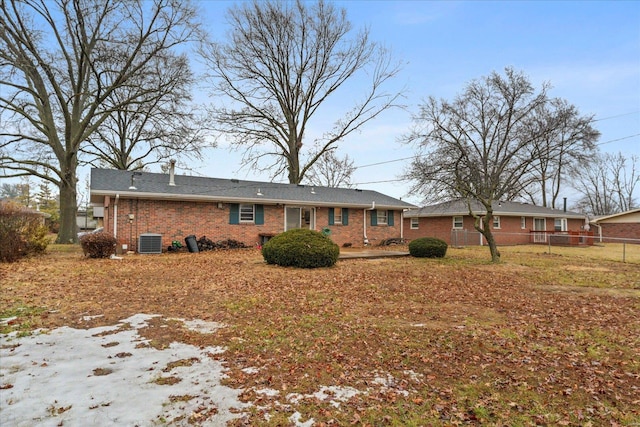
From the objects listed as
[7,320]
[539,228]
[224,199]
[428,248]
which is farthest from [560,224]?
[7,320]

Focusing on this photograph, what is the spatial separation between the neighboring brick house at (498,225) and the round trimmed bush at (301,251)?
15515 millimetres

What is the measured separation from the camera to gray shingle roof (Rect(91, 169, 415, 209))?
15.6 metres

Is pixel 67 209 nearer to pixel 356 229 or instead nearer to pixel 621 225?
pixel 356 229

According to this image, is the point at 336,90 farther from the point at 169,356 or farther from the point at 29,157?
the point at 169,356

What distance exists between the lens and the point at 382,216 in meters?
23.1

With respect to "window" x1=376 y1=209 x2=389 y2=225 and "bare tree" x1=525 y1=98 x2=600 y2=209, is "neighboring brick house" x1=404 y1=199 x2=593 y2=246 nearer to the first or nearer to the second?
"window" x1=376 y1=209 x2=389 y2=225

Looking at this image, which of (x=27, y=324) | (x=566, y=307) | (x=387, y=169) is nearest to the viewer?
(x=27, y=324)

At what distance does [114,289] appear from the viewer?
8.10m

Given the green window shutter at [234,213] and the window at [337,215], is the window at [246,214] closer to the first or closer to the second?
the green window shutter at [234,213]

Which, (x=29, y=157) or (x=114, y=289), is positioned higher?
(x=29, y=157)

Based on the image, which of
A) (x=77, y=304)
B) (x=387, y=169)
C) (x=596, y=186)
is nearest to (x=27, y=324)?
(x=77, y=304)

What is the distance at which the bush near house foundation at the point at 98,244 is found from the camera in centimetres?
1299

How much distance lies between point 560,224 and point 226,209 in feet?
93.2

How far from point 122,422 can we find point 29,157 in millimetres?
24877
